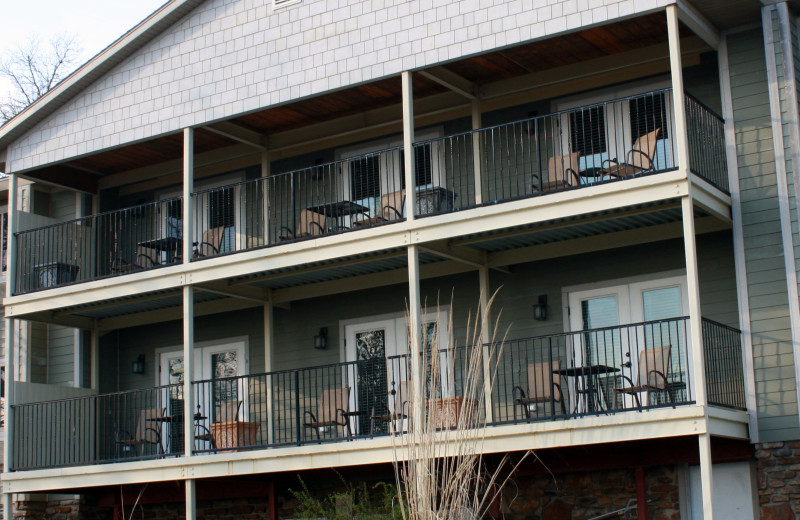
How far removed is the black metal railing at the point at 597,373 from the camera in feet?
41.6

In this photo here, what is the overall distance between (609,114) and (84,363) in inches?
384

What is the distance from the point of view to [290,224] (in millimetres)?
17234

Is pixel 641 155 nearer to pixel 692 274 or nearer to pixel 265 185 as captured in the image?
pixel 692 274

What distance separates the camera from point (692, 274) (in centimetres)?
1193

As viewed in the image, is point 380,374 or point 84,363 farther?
point 84,363

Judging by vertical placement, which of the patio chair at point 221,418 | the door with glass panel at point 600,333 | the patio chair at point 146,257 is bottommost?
the patio chair at point 221,418

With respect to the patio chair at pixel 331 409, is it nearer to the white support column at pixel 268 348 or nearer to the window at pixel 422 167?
the white support column at pixel 268 348

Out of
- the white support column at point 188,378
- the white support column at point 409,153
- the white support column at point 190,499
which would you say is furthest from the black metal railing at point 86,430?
the white support column at point 409,153

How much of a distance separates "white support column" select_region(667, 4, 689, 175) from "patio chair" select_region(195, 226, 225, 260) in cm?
738

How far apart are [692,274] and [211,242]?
8.12 m

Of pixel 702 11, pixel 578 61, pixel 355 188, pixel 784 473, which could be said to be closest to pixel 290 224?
pixel 355 188

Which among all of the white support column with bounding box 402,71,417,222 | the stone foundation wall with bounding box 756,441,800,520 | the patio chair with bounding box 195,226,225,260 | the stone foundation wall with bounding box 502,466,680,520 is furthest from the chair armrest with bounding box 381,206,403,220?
the stone foundation wall with bounding box 756,441,800,520

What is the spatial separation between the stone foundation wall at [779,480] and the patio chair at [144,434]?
8.18 m

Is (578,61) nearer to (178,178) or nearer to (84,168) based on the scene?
(178,178)
